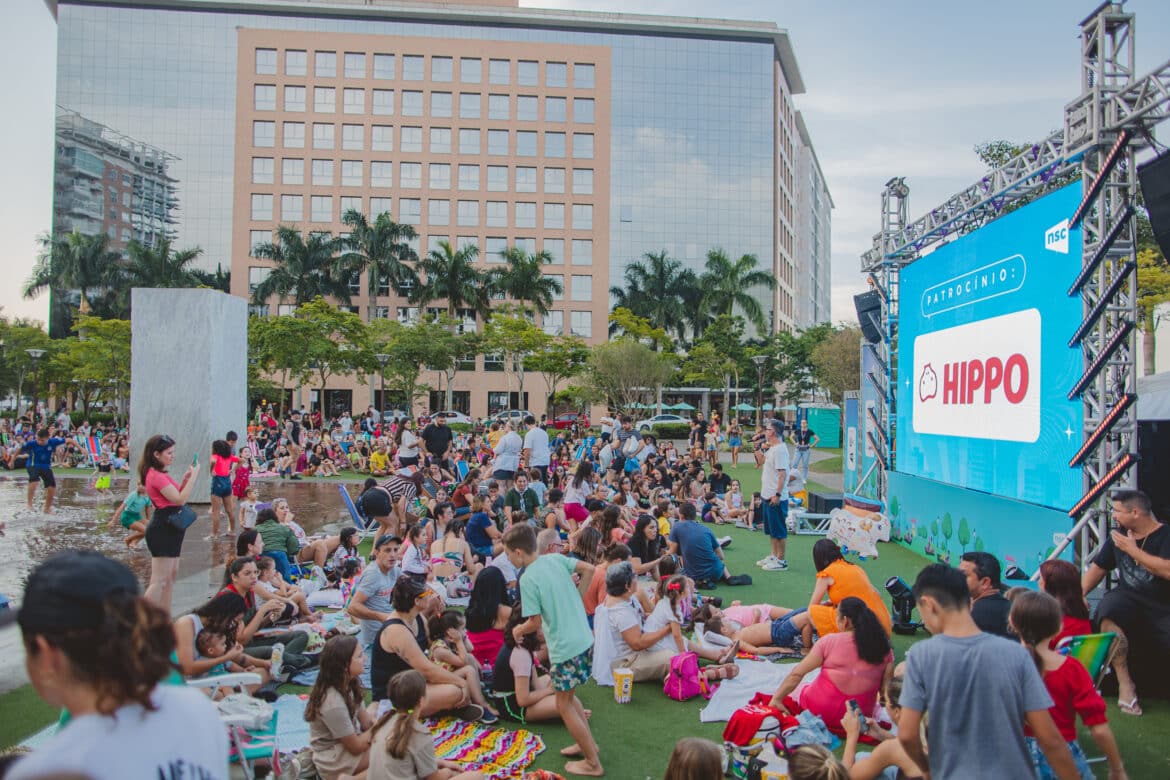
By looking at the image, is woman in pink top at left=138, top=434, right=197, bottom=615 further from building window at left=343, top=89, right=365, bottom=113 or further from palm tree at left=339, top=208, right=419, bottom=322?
building window at left=343, top=89, right=365, bottom=113

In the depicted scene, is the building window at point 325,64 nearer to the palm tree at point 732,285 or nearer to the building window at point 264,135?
the building window at point 264,135

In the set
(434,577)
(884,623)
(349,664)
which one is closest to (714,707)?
(884,623)

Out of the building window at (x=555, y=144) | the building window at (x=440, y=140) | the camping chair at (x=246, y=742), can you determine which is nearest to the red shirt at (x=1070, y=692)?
the camping chair at (x=246, y=742)

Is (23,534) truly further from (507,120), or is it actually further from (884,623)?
(507,120)

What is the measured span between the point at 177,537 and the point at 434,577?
8.59ft

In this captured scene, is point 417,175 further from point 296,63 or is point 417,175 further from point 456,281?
point 296,63

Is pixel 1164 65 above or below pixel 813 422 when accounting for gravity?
above

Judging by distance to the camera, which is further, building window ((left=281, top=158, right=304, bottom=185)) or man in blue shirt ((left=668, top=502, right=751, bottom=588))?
building window ((left=281, top=158, right=304, bottom=185))

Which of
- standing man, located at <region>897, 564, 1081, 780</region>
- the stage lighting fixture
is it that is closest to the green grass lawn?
the stage lighting fixture

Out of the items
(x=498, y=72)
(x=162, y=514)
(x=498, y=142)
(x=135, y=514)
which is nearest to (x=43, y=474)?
(x=135, y=514)

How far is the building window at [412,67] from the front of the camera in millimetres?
53594

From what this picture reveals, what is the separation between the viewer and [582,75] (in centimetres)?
5497

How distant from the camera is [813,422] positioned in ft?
121

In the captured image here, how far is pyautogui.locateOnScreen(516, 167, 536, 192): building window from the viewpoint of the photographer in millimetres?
54094
